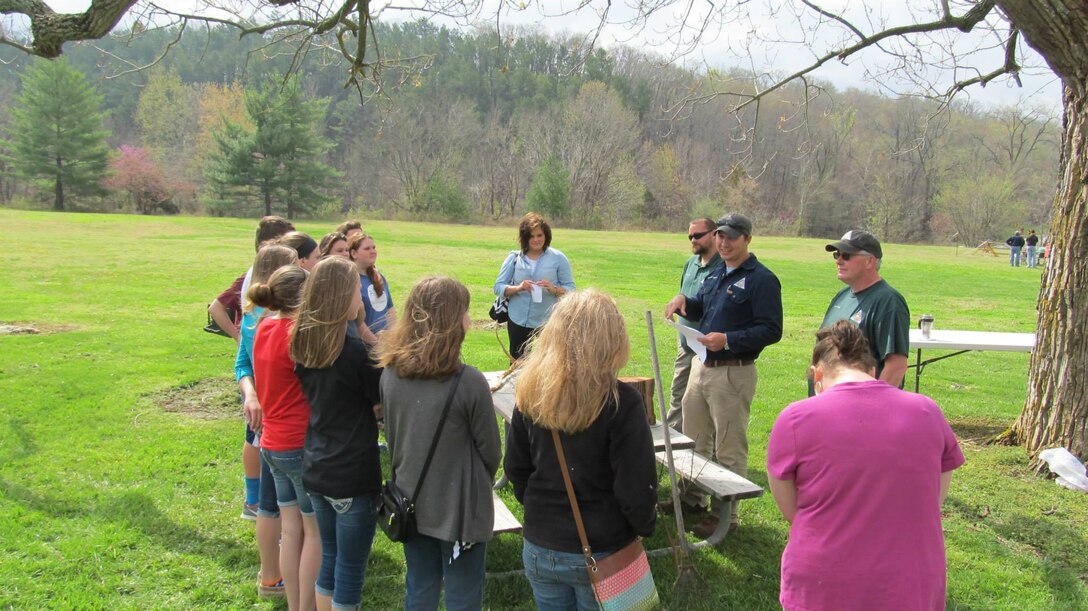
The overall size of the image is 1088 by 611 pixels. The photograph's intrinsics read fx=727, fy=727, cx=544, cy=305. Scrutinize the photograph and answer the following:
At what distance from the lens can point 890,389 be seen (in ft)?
7.65

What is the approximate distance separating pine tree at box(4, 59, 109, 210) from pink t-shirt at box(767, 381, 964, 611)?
56325mm

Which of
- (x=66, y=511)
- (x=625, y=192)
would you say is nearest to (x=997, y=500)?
(x=66, y=511)

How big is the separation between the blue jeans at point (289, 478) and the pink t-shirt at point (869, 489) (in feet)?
7.04

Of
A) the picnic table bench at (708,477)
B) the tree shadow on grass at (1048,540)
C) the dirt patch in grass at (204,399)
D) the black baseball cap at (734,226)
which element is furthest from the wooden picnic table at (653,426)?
the dirt patch in grass at (204,399)

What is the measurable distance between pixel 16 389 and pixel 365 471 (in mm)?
6820

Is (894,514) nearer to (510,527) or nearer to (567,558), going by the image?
(567,558)

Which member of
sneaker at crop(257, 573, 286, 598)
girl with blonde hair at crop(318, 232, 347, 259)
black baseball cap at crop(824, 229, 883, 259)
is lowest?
sneaker at crop(257, 573, 286, 598)

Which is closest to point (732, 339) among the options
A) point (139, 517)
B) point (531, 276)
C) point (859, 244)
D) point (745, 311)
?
point (745, 311)

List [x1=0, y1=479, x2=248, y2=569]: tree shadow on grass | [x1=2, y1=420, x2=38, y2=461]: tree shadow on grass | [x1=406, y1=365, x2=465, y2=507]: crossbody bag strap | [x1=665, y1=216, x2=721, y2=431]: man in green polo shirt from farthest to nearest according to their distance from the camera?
[x1=2, y1=420, x2=38, y2=461]: tree shadow on grass → [x1=665, y1=216, x2=721, y2=431]: man in green polo shirt → [x1=0, y1=479, x2=248, y2=569]: tree shadow on grass → [x1=406, y1=365, x2=465, y2=507]: crossbody bag strap

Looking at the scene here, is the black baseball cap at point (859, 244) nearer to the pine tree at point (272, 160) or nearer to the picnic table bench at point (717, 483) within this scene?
the picnic table bench at point (717, 483)

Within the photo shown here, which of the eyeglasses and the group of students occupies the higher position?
the eyeglasses

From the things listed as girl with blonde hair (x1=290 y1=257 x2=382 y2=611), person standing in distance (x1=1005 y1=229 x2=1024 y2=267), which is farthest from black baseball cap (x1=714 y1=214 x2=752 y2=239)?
person standing in distance (x1=1005 y1=229 x2=1024 y2=267)

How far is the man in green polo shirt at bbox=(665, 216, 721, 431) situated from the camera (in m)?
5.22

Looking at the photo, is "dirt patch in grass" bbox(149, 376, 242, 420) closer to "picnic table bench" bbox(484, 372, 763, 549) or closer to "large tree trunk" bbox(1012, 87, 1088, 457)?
"picnic table bench" bbox(484, 372, 763, 549)
